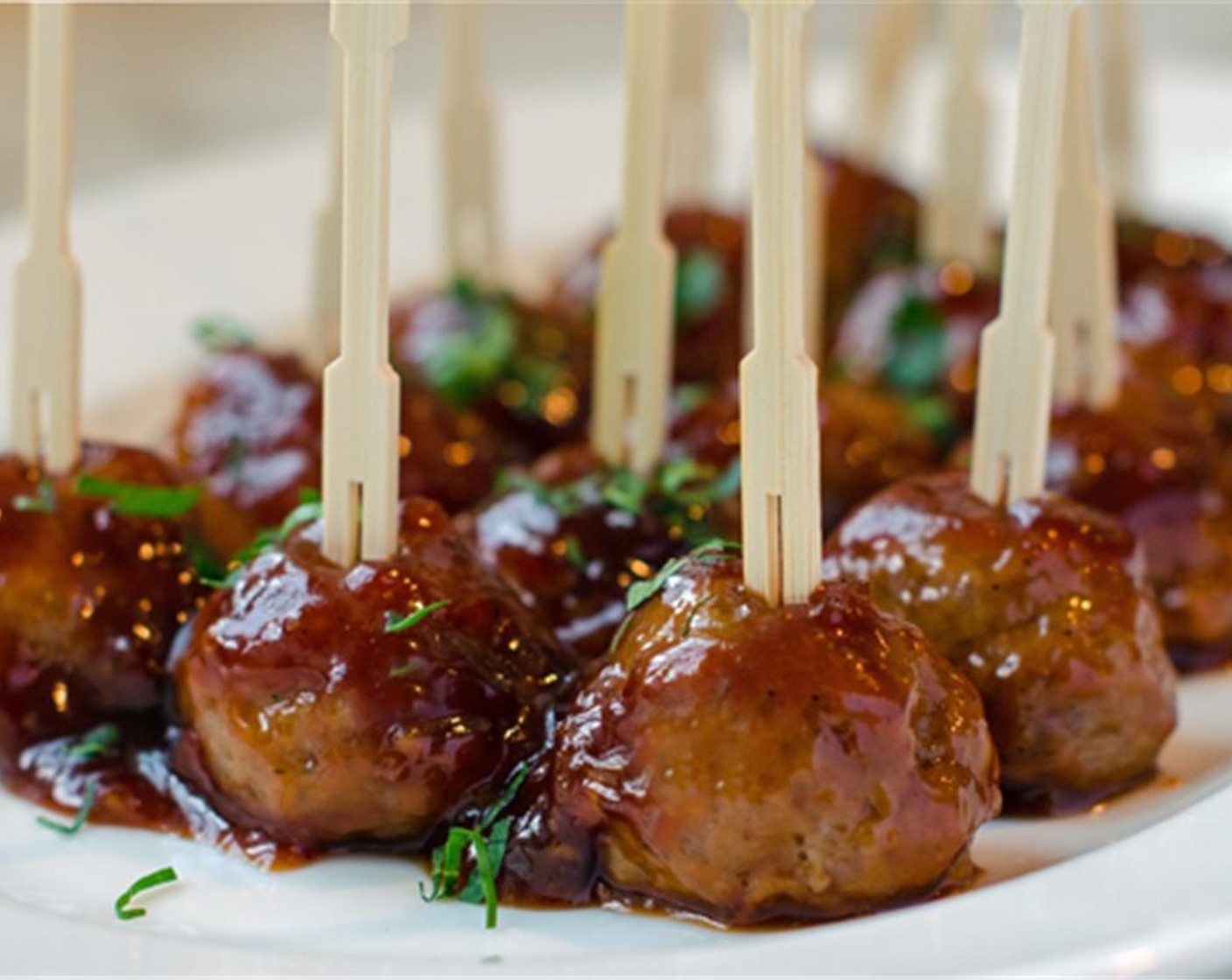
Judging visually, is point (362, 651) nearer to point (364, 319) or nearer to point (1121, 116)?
point (364, 319)

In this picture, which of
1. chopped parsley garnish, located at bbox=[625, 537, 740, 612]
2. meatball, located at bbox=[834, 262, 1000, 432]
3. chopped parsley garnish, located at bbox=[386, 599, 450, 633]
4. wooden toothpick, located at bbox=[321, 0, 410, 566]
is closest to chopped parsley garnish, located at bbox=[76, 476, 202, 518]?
wooden toothpick, located at bbox=[321, 0, 410, 566]

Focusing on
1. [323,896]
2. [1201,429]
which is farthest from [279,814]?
[1201,429]

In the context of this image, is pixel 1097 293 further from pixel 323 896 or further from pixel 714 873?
pixel 323 896

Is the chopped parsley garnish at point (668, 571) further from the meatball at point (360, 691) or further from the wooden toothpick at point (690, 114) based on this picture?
the wooden toothpick at point (690, 114)

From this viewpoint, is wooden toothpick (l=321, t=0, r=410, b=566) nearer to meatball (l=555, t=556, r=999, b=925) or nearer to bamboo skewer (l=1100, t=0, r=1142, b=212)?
meatball (l=555, t=556, r=999, b=925)

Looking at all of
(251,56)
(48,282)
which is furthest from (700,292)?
(251,56)

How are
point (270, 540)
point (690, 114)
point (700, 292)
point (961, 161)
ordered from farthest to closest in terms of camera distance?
point (690, 114) < point (700, 292) < point (961, 161) < point (270, 540)
